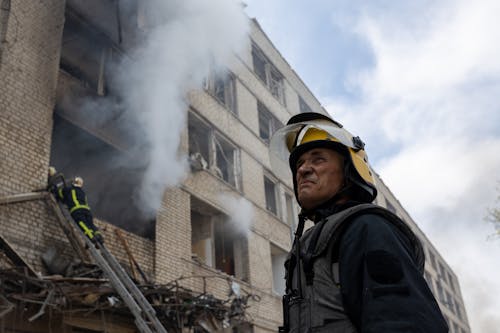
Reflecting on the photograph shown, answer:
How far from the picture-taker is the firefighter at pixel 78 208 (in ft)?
22.0

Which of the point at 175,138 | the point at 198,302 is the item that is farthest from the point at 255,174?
the point at 198,302

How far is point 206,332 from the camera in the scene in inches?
328

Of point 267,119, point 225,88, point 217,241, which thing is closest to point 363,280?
point 217,241

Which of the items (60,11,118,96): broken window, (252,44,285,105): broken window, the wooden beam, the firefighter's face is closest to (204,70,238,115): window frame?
(252,44,285,105): broken window

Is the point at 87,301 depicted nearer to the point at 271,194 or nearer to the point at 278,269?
the point at 278,269

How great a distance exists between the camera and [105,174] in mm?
9664

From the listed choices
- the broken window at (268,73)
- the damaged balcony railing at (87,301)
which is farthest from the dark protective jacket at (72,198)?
the broken window at (268,73)

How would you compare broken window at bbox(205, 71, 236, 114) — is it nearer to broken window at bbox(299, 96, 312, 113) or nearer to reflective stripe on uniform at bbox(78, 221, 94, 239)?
broken window at bbox(299, 96, 312, 113)

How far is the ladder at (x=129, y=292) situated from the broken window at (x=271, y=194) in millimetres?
8961

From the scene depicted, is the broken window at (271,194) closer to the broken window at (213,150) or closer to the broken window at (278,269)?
the broken window at (278,269)

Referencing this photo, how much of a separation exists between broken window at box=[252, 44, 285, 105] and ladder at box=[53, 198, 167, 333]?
12.0m

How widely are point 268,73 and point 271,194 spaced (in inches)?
204

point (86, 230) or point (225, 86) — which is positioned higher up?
point (225, 86)

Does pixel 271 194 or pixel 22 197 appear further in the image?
pixel 271 194
